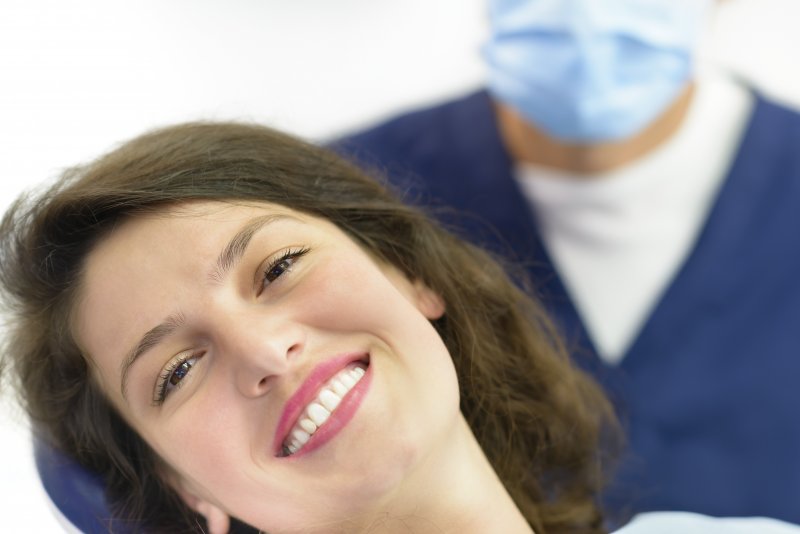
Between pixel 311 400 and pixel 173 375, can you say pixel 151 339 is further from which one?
pixel 311 400

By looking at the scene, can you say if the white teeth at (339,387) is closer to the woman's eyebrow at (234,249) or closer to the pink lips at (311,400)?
the pink lips at (311,400)

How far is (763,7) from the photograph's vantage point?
69.4 inches

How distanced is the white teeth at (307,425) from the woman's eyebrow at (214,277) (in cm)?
15

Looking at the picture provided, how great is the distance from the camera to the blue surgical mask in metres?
1.27

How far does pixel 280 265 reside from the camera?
93cm

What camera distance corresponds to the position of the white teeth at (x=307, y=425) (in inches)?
34.2

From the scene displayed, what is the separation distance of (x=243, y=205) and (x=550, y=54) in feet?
1.82

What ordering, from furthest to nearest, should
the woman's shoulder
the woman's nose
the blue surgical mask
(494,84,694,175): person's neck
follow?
(494,84,694,175): person's neck, the blue surgical mask, the woman's shoulder, the woman's nose

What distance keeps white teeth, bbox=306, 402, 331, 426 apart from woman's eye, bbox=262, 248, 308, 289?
14 cm

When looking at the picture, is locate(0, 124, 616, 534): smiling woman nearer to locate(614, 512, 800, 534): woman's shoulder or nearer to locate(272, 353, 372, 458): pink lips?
locate(272, 353, 372, 458): pink lips

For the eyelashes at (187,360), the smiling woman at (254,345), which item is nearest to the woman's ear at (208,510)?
the smiling woman at (254,345)

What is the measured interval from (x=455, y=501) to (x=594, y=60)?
2.13 feet

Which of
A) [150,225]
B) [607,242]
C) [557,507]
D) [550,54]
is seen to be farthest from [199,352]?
[607,242]

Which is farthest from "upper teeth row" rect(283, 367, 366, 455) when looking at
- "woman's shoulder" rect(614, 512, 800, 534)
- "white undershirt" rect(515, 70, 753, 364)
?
"white undershirt" rect(515, 70, 753, 364)
